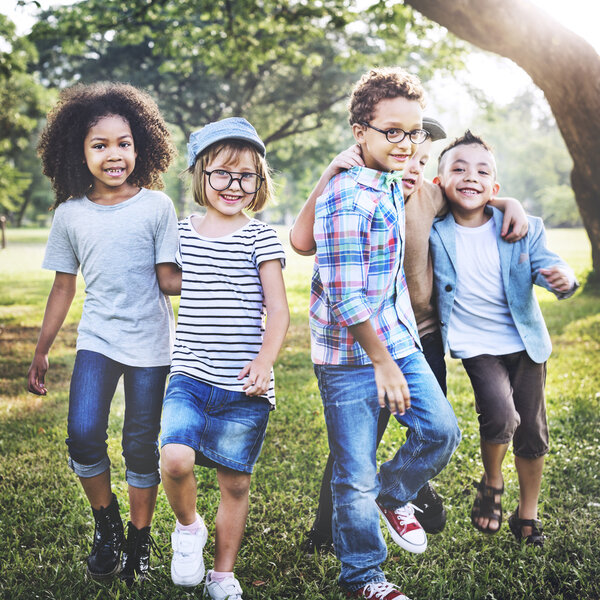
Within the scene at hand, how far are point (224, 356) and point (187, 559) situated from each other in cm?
80

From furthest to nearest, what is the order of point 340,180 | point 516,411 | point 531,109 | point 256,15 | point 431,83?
point 531,109 < point 431,83 < point 256,15 < point 516,411 < point 340,180

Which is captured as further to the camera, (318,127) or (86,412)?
(318,127)

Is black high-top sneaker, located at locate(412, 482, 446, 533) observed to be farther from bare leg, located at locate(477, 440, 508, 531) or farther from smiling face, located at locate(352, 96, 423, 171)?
smiling face, located at locate(352, 96, 423, 171)

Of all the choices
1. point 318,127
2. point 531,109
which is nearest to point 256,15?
point 318,127

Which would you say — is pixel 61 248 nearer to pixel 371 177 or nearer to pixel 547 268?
pixel 371 177

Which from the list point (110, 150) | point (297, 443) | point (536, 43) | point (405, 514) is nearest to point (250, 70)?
point (536, 43)

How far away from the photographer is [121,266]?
9.18ft

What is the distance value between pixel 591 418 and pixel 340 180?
3536 millimetres

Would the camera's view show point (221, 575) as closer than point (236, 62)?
Yes

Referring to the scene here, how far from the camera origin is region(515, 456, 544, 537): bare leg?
3.21 m

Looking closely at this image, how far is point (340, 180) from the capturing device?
2617 mm

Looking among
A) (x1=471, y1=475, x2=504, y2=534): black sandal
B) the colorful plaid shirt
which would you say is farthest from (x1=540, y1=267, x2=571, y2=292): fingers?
(x1=471, y1=475, x2=504, y2=534): black sandal

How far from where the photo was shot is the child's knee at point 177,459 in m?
2.43

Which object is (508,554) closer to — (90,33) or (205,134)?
(205,134)
